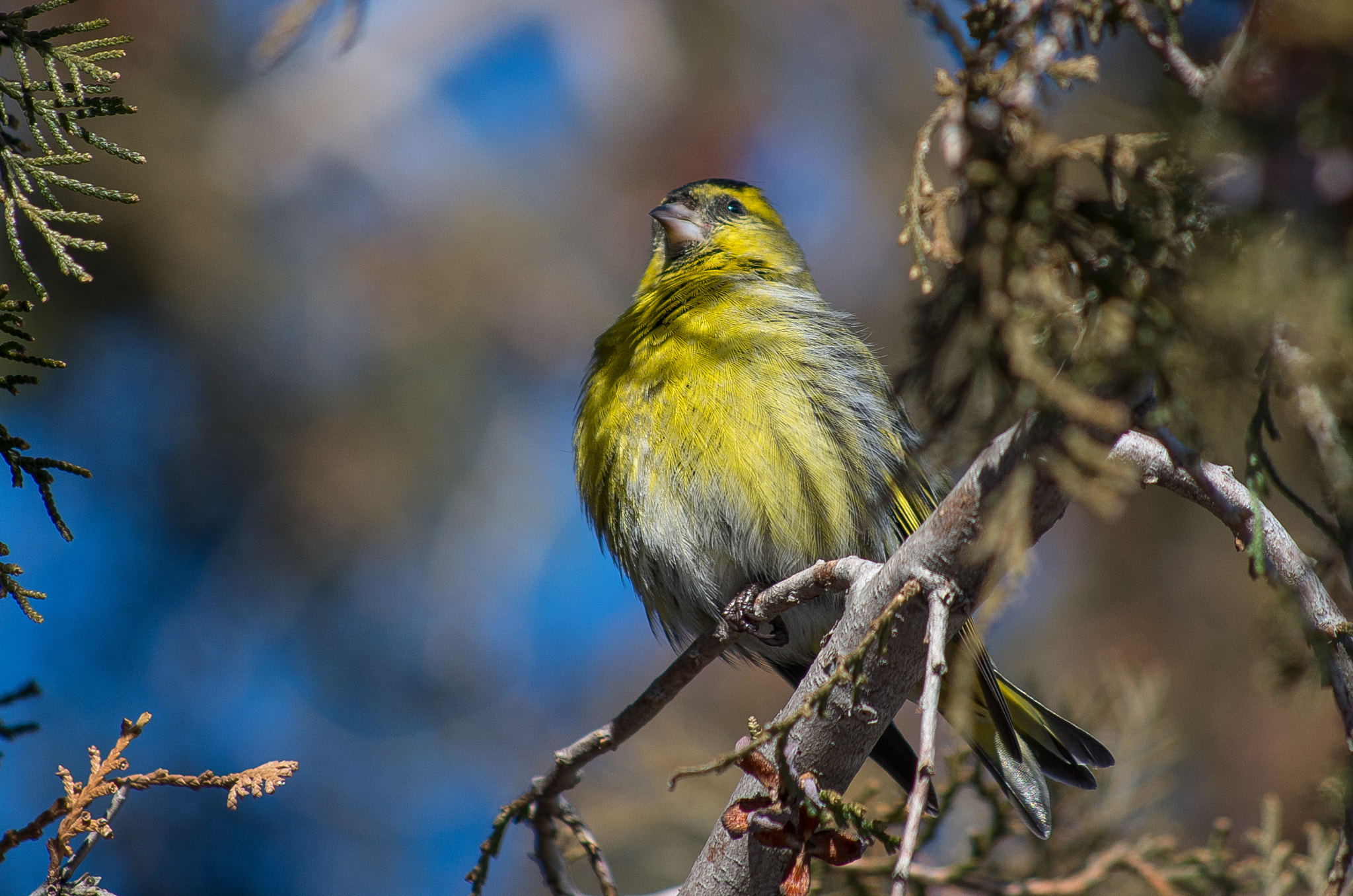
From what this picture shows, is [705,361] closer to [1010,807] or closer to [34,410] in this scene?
[1010,807]

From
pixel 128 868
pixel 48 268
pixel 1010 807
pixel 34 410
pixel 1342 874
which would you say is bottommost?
pixel 1342 874

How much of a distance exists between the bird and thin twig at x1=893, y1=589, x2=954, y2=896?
4.08ft

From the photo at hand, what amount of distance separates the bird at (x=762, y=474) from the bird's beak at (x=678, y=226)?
57cm

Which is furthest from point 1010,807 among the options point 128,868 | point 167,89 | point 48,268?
point 167,89

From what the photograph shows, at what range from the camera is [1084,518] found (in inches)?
295

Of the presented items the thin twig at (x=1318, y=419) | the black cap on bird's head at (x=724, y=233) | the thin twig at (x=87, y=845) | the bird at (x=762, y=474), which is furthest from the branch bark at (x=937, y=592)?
the black cap on bird's head at (x=724, y=233)

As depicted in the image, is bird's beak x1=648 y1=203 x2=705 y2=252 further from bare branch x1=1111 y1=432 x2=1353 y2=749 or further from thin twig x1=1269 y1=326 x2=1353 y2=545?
thin twig x1=1269 y1=326 x2=1353 y2=545

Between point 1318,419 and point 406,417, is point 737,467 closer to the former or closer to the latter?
point 1318,419

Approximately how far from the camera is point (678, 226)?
439cm

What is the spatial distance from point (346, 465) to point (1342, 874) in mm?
7388

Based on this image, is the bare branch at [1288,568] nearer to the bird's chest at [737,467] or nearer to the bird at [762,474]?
the bird at [762,474]

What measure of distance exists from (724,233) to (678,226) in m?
0.20

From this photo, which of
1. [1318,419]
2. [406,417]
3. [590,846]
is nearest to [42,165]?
[590,846]

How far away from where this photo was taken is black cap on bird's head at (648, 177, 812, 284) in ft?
13.8
